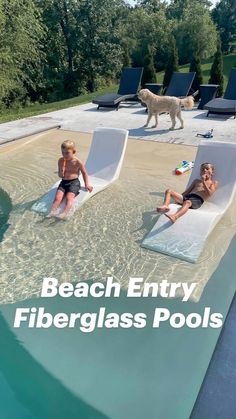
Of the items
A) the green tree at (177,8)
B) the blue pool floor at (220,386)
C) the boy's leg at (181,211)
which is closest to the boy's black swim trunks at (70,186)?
the boy's leg at (181,211)

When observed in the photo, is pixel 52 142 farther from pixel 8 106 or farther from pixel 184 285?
pixel 8 106

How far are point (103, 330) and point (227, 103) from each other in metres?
9.33

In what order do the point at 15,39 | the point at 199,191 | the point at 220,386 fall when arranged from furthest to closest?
1. the point at 15,39
2. the point at 199,191
3. the point at 220,386

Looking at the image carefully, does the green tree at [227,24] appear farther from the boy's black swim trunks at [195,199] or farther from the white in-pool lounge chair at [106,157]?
the boy's black swim trunks at [195,199]

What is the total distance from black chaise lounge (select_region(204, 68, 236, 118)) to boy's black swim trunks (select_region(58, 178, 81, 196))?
661 cm

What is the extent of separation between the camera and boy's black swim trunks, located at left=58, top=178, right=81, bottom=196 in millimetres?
5762

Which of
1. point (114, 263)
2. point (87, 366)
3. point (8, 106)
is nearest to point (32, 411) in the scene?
point (87, 366)

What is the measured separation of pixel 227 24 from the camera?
1331 inches

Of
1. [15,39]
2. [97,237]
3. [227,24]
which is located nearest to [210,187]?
[97,237]

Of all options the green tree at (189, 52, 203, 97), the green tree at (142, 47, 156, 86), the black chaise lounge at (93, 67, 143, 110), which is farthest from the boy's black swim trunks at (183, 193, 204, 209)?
the green tree at (142, 47, 156, 86)

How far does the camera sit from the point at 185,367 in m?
3.17

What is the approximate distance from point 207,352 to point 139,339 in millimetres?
626

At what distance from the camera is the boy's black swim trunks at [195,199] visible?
17.3 feet

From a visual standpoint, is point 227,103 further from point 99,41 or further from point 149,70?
point 99,41
